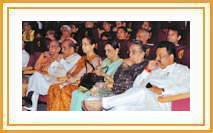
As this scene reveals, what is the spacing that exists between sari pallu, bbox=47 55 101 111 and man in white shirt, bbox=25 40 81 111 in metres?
0.08

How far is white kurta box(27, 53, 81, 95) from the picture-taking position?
16.0 feet

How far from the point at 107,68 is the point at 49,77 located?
0.82 metres

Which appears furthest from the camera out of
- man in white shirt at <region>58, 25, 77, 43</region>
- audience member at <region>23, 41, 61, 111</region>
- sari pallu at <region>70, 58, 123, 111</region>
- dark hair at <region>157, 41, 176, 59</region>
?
man in white shirt at <region>58, 25, 77, 43</region>

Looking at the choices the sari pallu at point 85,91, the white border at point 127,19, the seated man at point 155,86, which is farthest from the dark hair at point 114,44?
the seated man at point 155,86

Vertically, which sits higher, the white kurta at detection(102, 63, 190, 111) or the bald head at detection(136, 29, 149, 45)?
the bald head at detection(136, 29, 149, 45)

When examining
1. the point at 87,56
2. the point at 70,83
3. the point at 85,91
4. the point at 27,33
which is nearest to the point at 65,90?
the point at 70,83

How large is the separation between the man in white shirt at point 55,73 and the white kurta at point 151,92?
2.54ft

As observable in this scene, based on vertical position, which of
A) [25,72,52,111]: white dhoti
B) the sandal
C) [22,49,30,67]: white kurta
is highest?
[22,49,30,67]: white kurta

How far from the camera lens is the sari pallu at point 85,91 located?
4590 millimetres

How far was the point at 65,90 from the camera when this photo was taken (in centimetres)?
473

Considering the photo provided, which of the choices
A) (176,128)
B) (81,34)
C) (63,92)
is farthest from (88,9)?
(176,128)

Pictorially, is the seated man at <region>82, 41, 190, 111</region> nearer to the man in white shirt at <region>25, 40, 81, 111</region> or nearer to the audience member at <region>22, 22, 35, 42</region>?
the man in white shirt at <region>25, 40, 81, 111</region>

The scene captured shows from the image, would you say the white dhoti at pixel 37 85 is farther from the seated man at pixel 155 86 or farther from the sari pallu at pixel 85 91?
the seated man at pixel 155 86

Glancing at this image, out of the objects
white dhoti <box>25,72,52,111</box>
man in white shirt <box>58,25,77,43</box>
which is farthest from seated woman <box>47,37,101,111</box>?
man in white shirt <box>58,25,77,43</box>
